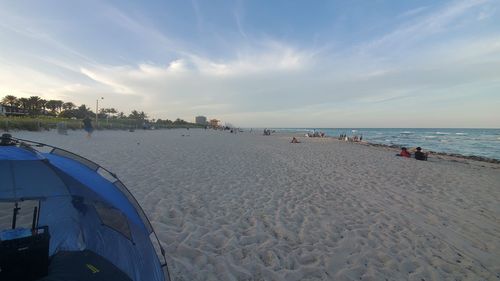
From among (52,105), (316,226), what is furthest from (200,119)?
(316,226)

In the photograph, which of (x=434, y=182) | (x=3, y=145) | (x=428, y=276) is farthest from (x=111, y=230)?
(x=434, y=182)

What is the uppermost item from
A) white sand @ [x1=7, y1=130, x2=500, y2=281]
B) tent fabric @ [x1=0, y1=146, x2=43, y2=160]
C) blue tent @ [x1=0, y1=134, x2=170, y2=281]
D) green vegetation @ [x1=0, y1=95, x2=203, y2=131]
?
green vegetation @ [x1=0, y1=95, x2=203, y2=131]

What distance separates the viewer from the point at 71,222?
3.55 meters

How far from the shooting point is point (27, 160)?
9.26 ft

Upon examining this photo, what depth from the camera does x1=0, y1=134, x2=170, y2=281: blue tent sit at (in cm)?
281

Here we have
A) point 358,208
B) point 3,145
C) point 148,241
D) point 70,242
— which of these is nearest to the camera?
point 3,145

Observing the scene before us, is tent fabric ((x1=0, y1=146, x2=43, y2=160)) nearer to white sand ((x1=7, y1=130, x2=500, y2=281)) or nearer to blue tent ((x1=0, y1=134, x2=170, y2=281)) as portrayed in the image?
blue tent ((x1=0, y1=134, x2=170, y2=281))

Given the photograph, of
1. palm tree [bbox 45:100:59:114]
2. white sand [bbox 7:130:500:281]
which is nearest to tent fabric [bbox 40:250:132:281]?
white sand [bbox 7:130:500:281]

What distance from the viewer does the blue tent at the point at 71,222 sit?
2807mm

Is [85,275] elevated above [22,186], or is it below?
below

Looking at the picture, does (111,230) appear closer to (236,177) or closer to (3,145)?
(3,145)

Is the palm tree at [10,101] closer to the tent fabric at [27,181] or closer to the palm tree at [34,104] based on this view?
the palm tree at [34,104]

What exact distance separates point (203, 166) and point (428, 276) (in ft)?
27.6

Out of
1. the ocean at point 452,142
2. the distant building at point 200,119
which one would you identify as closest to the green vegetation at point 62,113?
the ocean at point 452,142
